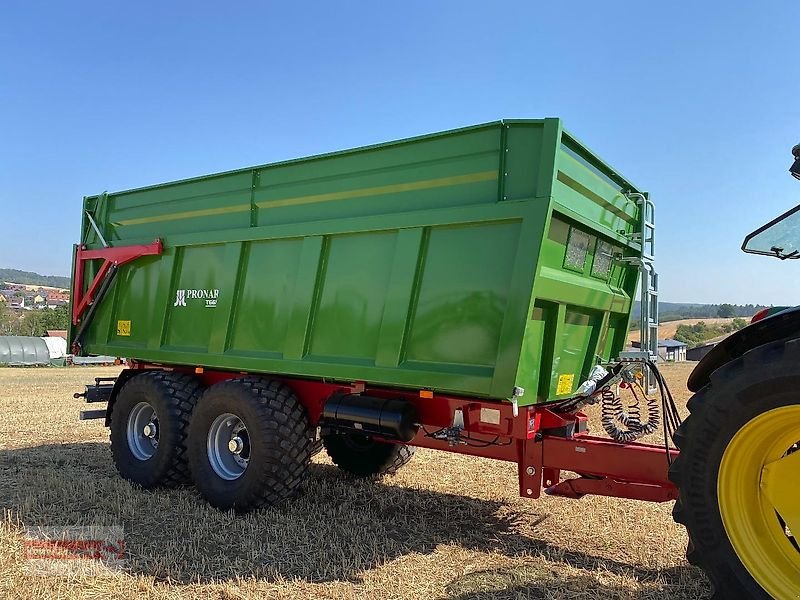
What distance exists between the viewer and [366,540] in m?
4.46

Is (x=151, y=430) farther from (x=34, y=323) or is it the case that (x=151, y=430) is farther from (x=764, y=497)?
(x=34, y=323)

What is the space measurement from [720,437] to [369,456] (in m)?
4.10

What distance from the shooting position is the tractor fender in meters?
3.03

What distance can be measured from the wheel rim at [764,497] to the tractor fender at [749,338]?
0.43 metres

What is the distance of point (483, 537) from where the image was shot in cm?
472

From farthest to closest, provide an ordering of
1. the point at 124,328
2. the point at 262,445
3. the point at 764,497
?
the point at 124,328 < the point at 262,445 < the point at 764,497

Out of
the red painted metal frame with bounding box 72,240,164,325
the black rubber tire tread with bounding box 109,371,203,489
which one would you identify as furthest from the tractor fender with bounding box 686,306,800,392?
the red painted metal frame with bounding box 72,240,164,325

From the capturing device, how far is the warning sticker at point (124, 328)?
21.9ft

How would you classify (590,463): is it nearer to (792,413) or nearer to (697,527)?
(697,527)

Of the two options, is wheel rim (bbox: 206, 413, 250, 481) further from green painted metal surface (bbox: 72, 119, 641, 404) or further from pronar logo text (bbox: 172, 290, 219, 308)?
pronar logo text (bbox: 172, 290, 219, 308)

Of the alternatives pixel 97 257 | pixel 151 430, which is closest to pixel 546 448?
pixel 151 430

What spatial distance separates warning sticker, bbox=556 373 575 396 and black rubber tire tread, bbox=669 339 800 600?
58.0 inches

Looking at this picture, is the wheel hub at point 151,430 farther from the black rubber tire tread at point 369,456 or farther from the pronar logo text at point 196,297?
the black rubber tire tread at point 369,456

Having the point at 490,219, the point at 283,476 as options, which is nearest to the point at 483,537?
the point at 283,476
